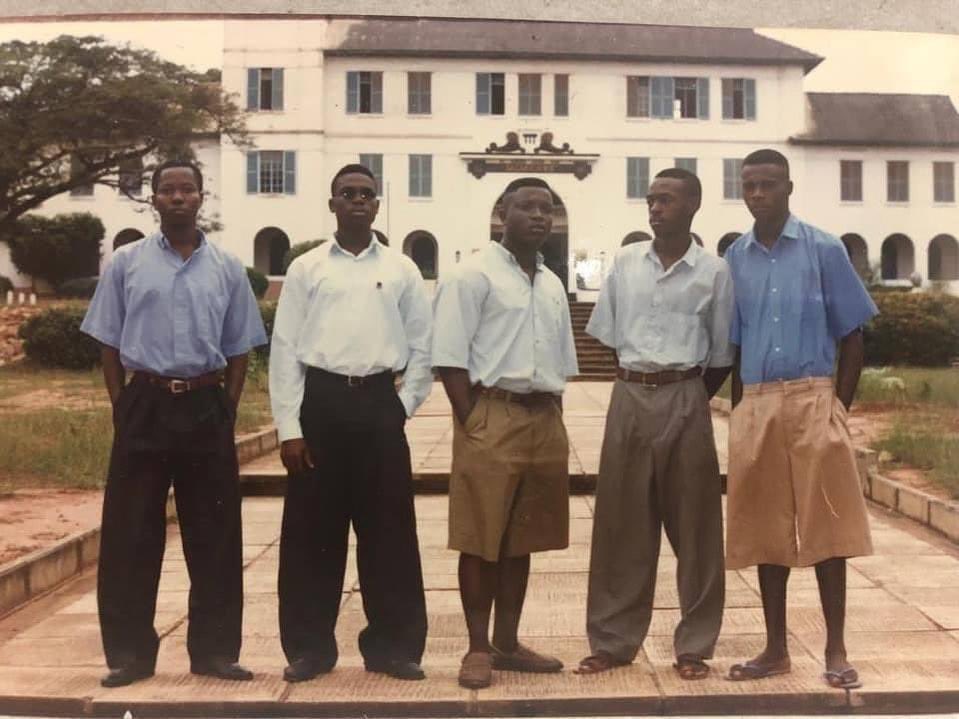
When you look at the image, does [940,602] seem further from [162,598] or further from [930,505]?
[162,598]

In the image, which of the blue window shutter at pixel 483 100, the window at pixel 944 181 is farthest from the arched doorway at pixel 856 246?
the blue window shutter at pixel 483 100

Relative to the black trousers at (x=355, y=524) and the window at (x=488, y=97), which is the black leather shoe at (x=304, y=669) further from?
the window at (x=488, y=97)

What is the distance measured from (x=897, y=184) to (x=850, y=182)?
1.63 feet

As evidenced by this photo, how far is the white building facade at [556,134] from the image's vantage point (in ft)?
16.3

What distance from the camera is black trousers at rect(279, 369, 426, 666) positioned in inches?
145

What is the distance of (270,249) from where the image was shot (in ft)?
16.8

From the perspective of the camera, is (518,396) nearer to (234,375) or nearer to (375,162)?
(234,375)

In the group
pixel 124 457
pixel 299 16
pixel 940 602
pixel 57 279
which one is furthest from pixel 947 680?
pixel 57 279

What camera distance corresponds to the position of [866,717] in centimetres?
319

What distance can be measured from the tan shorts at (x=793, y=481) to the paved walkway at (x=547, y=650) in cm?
41

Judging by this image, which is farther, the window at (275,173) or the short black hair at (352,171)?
the window at (275,173)

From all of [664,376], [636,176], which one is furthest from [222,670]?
[636,176]

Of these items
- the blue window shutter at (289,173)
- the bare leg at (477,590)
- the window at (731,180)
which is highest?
the blue window shutter at (289,173)

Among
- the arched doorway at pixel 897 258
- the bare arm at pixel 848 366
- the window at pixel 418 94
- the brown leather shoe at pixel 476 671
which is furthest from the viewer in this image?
the arched doorway at pixel 897 258
